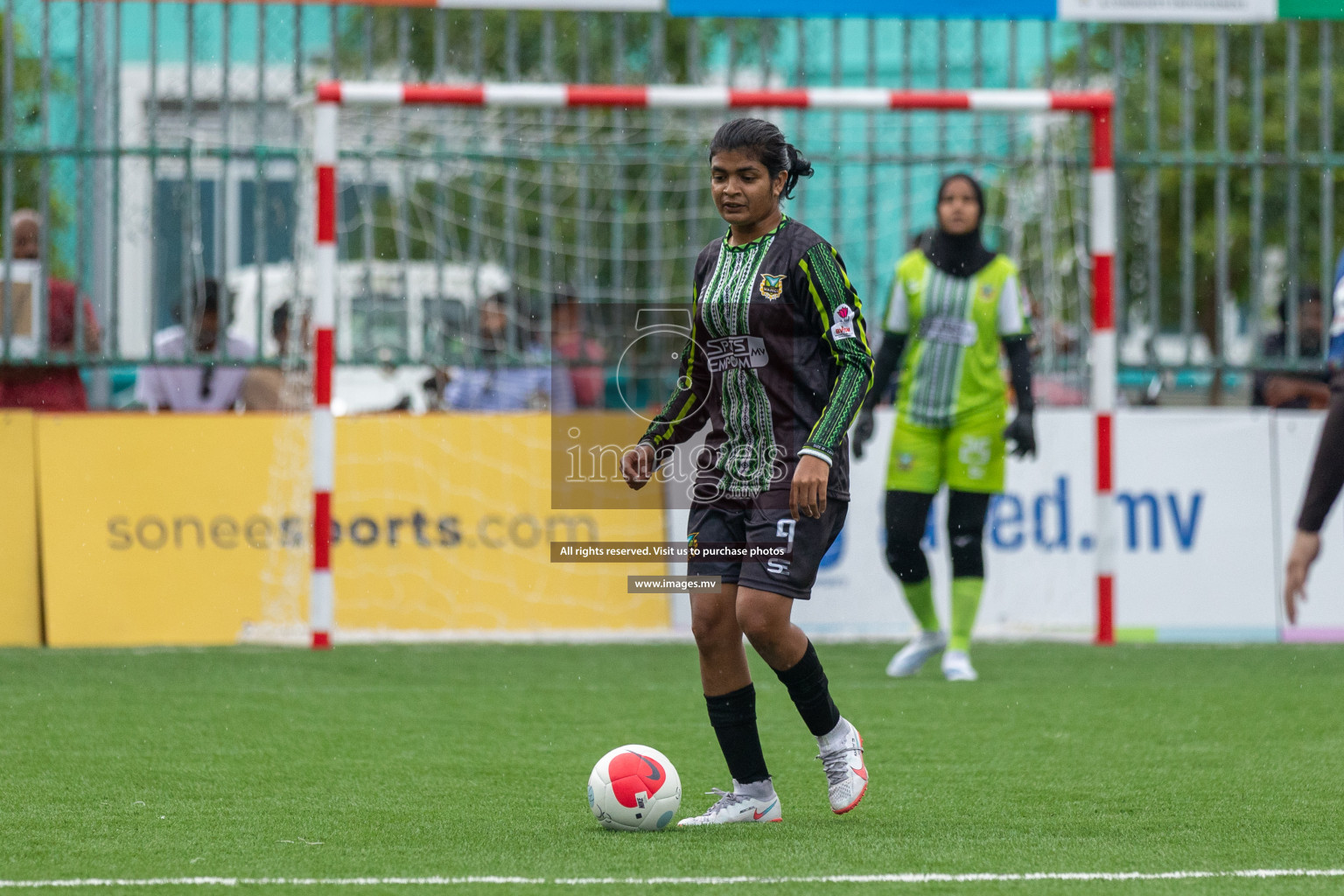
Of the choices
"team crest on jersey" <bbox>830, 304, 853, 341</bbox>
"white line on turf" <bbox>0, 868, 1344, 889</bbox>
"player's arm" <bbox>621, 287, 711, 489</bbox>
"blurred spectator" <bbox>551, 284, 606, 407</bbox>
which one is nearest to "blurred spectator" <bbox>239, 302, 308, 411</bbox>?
"blurred spectator" <bbox>551, 284, 606, 407</bbox>

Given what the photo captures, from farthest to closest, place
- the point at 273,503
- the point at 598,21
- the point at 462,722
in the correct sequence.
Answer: the point at 598,21, the point at 273,503, the point at 462,722

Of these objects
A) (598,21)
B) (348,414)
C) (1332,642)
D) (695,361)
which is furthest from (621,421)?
(598,21)

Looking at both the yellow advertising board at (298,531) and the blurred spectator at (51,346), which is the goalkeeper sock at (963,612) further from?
the blurred spectator at (51,346)

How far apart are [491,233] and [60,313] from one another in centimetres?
254

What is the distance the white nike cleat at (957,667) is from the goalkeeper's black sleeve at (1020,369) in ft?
3.87

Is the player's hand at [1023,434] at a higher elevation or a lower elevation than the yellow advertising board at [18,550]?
higher


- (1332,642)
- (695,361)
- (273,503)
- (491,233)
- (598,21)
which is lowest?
(1332,642)

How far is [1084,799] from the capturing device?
5.34 metres

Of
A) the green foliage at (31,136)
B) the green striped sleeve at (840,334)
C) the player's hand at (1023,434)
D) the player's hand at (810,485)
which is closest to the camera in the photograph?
the player's hand at (810,485)

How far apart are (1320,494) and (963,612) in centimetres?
315

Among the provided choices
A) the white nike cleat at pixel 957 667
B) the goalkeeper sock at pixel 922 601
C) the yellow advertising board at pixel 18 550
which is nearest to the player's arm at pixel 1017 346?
the goalkeeper sock at pixel 922 601

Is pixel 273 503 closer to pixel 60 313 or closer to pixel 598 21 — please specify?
pixel 60 313

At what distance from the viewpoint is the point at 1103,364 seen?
380 inches

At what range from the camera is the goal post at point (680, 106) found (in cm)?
924
